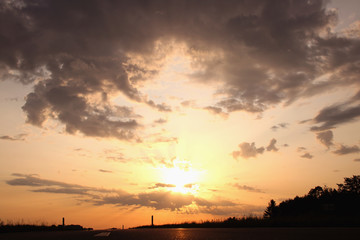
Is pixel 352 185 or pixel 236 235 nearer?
pixel 236 235

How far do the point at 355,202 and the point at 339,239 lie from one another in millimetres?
71948

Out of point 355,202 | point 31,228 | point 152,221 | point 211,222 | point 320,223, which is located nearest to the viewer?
point 320,223

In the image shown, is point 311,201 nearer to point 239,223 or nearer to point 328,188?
point 328,188

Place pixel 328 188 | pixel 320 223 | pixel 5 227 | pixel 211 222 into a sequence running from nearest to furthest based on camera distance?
pixel 320 223 → pixel 211 222 → pixel 5 227 → pixel 328 188

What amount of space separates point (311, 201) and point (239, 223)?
236 ft

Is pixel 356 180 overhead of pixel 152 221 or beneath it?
overhead

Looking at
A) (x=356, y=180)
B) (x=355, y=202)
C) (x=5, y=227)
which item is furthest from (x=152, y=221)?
(x=356, y=180)

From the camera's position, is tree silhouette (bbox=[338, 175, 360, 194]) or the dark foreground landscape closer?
the dark foreground landscape

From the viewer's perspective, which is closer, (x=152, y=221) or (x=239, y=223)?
(x=239, y=223)

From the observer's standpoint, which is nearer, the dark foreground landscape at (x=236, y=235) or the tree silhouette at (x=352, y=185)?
the dark foreground landscape at (x=236, y=235)

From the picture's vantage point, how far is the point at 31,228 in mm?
41031

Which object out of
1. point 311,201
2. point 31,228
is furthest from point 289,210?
point 31,228

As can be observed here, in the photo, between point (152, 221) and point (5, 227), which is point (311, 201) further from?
point (5, 227)

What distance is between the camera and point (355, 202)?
71062 millimetres
